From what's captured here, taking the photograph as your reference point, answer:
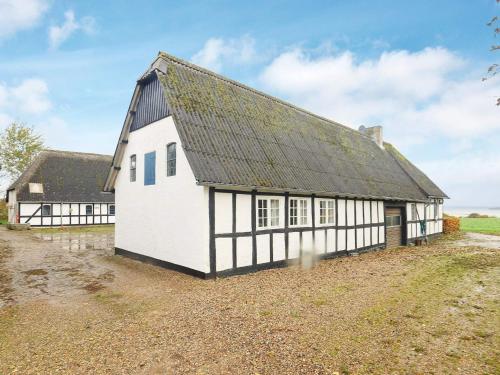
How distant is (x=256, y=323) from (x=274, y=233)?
5727 millimetres

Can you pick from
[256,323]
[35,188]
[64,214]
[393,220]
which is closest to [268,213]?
[256,323]

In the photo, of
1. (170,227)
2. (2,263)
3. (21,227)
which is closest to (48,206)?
(21,227)

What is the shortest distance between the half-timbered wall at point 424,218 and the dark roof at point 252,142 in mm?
2089

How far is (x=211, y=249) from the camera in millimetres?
10406

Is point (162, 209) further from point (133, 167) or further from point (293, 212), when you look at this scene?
point (293, 212)

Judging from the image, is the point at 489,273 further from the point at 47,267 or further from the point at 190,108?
the point at 47,267

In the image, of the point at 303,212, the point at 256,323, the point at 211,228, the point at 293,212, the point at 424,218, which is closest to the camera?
the point at 256,323

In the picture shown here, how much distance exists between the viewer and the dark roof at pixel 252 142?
11367 millimetres

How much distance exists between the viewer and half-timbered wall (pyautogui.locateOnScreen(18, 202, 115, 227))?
30534 mm

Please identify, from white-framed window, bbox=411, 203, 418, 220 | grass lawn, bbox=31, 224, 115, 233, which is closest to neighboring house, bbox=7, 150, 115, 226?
grass lawn, bbox=31, 224, 115, 233

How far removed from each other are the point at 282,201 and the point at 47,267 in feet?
32.0

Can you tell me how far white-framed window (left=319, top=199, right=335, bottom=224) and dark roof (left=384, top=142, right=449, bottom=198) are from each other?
39.8ft

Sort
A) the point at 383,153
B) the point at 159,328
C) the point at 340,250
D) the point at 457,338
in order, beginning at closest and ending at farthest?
the point at 457,338 → the point at 159,328 → the point at 340,250 → the point at 383,153

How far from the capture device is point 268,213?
12117mm
